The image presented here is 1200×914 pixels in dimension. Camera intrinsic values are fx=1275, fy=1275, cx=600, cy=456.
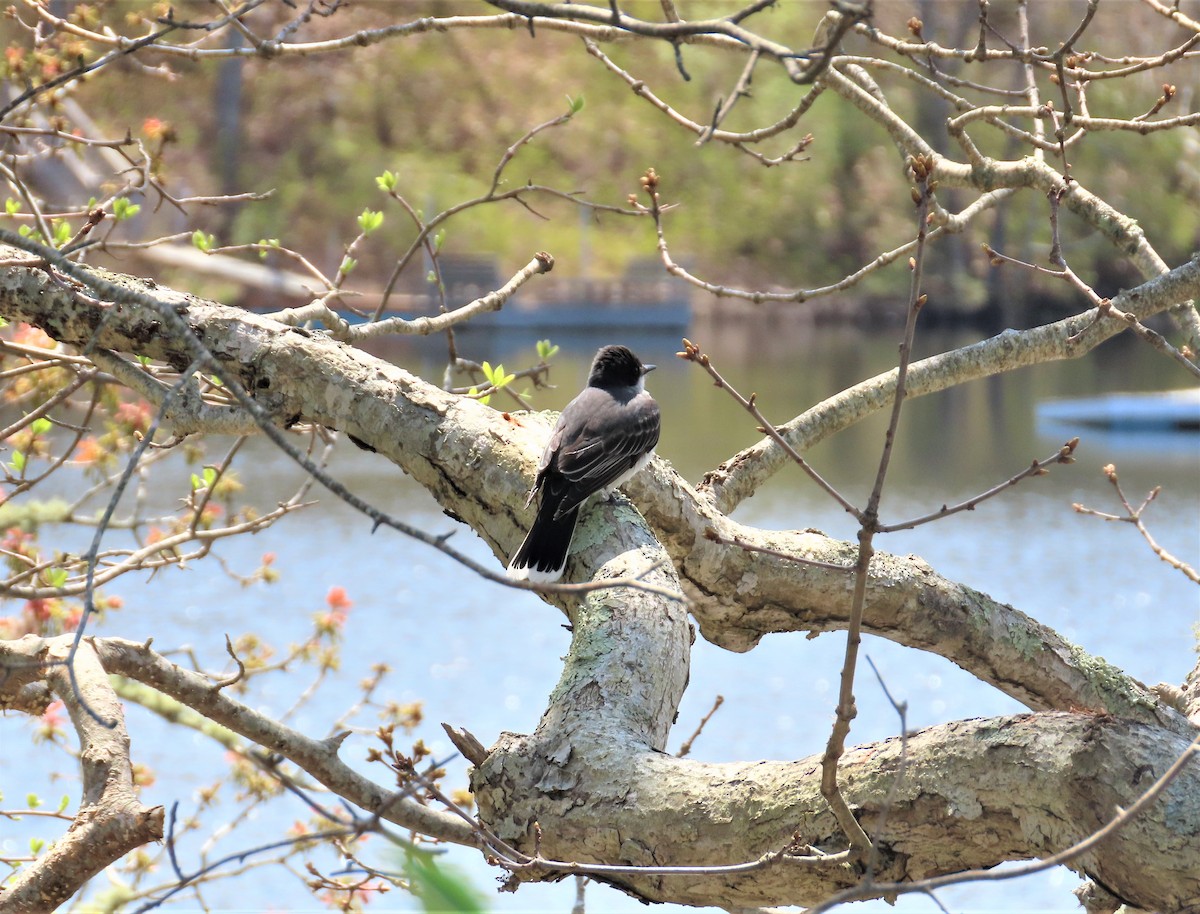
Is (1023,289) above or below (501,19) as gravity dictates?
above

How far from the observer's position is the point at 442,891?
758mm

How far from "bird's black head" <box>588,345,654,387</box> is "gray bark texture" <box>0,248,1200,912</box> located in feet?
2.52

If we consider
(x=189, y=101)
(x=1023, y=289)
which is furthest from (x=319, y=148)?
(x=1023, y=289)

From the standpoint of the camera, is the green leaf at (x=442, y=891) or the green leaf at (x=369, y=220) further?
the green leaf at (x=369, y=220)

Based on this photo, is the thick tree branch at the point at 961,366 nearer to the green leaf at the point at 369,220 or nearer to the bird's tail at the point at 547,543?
the bird's tail at the point at 547,543

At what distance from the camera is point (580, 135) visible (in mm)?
23016

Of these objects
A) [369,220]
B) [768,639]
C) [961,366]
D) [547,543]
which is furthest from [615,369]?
[768,639]

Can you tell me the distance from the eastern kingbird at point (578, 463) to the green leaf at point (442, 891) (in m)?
1.39

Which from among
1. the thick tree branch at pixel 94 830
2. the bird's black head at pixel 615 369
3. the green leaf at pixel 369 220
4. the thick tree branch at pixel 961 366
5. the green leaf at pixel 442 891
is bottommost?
the green leaf at pixel 442 891

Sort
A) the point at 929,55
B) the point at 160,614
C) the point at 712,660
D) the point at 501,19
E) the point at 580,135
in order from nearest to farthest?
the point at 501,19 → the point at 929,55 → the point at 712,660 → the point at 160,614 → the point at 580,135

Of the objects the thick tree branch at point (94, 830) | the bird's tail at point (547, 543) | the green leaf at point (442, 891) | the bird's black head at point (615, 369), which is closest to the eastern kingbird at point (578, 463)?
the bird's tail at point (547, 543)

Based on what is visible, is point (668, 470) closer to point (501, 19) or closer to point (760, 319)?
point (501, 19)

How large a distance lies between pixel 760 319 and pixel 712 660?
16.1m

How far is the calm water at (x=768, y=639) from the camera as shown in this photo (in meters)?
6.94
